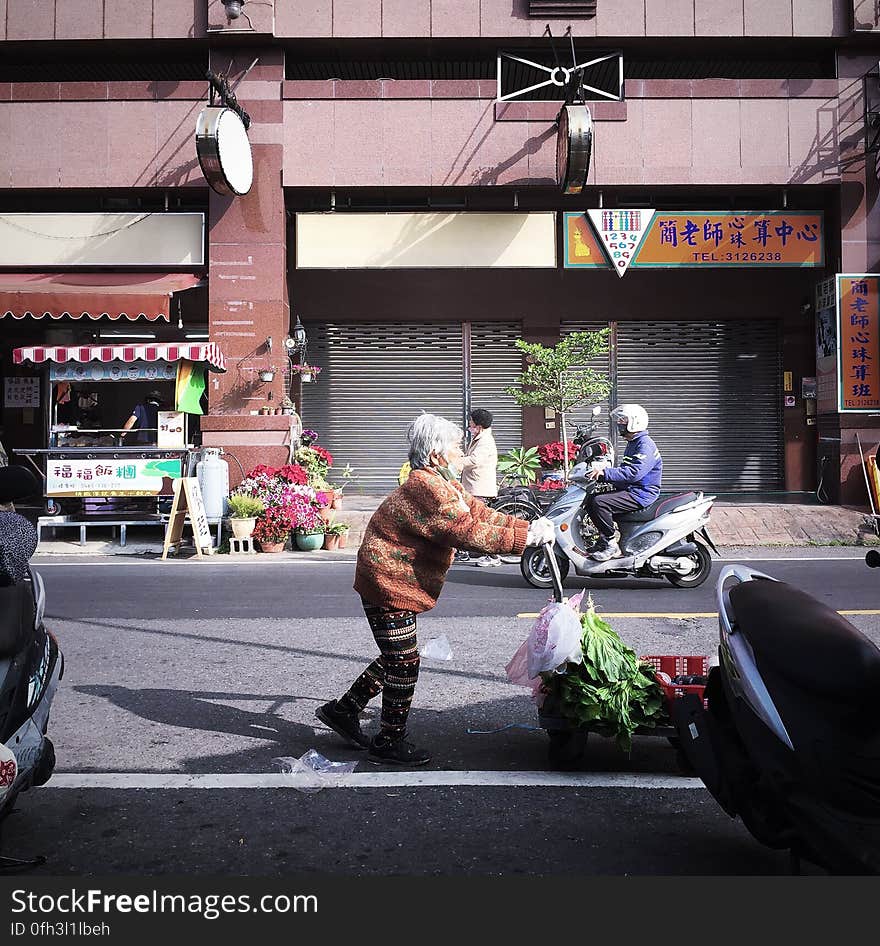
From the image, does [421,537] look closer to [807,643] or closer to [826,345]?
[807,643]

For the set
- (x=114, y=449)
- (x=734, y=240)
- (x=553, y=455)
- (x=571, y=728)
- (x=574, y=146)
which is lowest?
(x=571, y=728)

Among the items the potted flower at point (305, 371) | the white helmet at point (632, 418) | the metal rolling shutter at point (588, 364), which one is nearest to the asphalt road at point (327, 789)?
the white helmet at point (632, 418)

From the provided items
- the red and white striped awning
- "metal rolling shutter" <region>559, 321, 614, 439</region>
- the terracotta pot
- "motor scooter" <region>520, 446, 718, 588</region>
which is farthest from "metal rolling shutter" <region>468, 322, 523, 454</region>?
"motor scooter" <region>520, 446, 718, 588</region>

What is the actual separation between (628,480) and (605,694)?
5260 mm

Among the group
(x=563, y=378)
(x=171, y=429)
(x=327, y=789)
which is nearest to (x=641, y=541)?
(x=327, y=789)

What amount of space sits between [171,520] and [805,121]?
12.8 metres

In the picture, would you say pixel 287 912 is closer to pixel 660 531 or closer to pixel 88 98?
pixel 660 531

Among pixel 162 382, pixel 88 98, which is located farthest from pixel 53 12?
pixel 162 382

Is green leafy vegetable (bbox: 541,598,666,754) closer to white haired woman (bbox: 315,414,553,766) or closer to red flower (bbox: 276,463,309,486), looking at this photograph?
white haired woman (bbox: 315,414,553,766)

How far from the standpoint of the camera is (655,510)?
9.33 metres

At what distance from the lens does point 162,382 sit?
1936cm

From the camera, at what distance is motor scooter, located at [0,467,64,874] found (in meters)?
3.07

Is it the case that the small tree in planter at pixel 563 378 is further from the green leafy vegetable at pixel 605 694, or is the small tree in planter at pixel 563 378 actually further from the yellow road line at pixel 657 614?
the green leafy vegetable at pixel 605 694

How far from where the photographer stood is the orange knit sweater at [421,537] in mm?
4137
